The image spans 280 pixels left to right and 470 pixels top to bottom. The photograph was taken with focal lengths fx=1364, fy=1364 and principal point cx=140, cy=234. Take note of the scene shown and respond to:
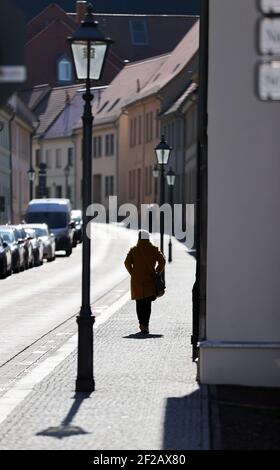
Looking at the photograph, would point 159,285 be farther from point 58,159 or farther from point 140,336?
point 58,159

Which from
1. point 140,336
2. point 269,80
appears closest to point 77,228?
point 140,336

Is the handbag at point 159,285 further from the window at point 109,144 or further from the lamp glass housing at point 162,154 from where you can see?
the window at point 109,144

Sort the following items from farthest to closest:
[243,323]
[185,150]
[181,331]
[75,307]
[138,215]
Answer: [138,215]
[185,150]
[75,307]
[181,331]
[243,323]

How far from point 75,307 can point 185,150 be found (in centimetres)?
4908

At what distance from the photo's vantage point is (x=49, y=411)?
37.0 feet

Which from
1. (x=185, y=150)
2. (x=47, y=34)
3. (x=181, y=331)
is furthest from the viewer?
(x=47, y=34)

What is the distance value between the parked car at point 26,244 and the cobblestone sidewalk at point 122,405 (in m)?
26.4

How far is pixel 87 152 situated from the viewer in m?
13.1

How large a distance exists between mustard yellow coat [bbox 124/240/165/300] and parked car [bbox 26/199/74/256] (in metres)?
37.6

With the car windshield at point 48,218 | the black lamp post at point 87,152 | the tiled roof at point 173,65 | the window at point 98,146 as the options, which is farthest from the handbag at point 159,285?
the window at point 98,146

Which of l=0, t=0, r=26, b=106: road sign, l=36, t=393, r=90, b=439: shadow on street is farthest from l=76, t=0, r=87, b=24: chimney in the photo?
l=0, t=0, r=26, b=106: road sign

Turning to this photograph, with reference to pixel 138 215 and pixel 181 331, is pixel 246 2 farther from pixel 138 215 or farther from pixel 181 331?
pixel 138 215
